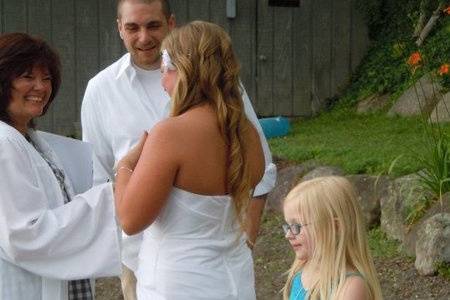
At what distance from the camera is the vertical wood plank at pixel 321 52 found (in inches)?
451

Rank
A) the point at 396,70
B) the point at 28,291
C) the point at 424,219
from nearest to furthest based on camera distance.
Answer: the point at 28,291 < the point at 424,219 < the point at 396,70

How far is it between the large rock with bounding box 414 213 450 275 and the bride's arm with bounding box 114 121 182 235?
2.97 m

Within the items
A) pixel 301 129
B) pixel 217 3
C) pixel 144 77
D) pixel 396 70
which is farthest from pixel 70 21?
pixel 144 77

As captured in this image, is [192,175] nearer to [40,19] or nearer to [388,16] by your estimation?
[40,19]

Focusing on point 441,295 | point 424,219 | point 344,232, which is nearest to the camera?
point 344,232

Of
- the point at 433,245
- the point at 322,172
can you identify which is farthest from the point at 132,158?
the point at 322,172

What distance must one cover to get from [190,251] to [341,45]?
27.4 ft

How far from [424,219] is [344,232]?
11.2ft

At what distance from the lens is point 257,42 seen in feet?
37.4

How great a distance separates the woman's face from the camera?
140 inches

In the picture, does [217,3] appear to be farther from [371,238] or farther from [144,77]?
[144,77]

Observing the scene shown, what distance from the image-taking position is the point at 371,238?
272 inches

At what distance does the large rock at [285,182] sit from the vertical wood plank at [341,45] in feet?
12.3

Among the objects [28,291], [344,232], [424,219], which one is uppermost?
[344,232]
